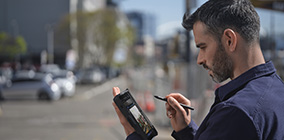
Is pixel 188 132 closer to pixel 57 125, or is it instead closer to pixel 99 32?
pixel 57 125

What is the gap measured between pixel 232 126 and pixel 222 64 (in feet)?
1.14

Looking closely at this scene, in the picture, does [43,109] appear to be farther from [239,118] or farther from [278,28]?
[239,118]

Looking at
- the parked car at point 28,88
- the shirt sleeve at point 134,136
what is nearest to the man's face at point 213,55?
the shirt sleeve at point 134,136

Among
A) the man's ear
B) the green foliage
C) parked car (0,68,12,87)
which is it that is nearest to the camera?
the man's ear

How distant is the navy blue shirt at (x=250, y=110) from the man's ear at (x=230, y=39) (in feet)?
0.39

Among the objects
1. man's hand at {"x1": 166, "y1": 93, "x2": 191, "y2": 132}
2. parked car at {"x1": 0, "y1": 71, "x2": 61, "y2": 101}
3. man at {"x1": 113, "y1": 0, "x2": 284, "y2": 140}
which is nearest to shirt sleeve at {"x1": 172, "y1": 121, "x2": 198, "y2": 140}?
man's hand at {"x1": 166, "y1": 93, "x2": 191, "y2": 132}

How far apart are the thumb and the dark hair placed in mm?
383

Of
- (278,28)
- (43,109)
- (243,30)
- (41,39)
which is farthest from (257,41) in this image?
(41,39)

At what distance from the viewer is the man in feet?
4.40

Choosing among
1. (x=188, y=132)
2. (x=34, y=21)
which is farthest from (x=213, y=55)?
(x=34, y=21)

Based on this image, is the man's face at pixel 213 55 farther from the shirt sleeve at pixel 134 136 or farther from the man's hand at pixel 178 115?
the shirt sleeve at pixel 134 136

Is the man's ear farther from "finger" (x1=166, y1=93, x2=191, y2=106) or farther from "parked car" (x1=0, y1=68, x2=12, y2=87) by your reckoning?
"parked car" (x1=0, y1=68, x2=12, y2=87)

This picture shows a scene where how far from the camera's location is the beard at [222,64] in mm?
1572

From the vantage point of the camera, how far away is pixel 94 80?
131ft
